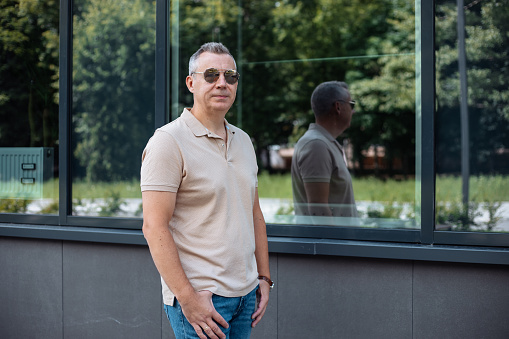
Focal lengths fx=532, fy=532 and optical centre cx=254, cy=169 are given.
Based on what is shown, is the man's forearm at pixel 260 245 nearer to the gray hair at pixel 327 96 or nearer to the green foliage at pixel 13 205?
the gray hair at pixel 327 96

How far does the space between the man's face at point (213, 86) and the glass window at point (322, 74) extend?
171 inches

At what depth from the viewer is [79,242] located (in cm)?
327

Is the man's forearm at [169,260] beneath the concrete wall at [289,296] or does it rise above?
above

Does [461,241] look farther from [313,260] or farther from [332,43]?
[332,43]

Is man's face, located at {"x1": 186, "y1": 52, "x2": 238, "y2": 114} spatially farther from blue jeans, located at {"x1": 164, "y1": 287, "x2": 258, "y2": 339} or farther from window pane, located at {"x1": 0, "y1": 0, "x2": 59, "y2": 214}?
window pane, located at {"x1": 0, "y1": 0, "x2": 59, "y2": 214}

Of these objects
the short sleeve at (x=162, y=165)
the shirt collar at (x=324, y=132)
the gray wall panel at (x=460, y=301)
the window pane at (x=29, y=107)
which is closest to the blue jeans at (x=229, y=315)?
the short sleeve at (x=162, y=165)

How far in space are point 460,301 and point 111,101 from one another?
11.8 ft

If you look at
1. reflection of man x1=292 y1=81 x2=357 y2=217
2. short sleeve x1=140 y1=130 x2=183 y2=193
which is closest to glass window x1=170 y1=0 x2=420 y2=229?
reflection of man x1=292 y1=81 x2=357 y2=217

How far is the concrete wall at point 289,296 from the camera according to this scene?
99.6 inches

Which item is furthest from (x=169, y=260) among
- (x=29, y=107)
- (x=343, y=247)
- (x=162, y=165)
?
(x=29, y=107)

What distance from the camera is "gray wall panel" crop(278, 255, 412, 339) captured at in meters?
2.63

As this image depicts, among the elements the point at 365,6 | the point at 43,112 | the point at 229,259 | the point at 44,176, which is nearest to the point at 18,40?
the point at 43,112

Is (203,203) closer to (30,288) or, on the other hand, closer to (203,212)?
(203,212)

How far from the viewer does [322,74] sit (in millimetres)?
9570
